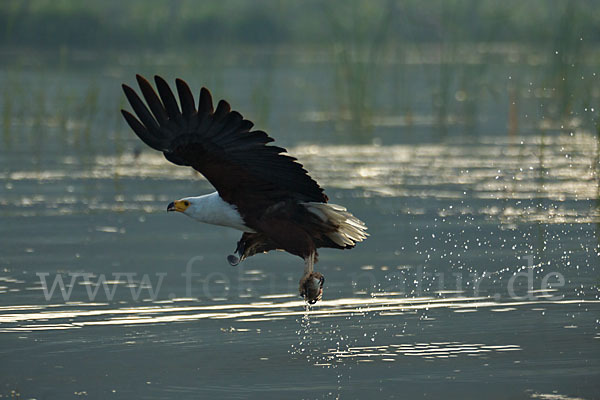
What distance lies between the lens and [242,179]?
6062 millimetres

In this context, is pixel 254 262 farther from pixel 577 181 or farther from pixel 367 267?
pixel 577 181

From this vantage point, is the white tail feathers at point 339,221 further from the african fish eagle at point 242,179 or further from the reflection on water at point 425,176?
the reflection on water at point 425,176

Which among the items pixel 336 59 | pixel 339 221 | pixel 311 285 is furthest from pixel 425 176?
pixel 336 59

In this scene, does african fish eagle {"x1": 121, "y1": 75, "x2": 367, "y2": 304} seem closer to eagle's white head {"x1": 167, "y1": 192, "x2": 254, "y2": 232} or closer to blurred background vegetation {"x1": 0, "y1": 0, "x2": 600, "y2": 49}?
eagle's white head {"x1": 167, "y1": 192, "x2": 254, "y2": 232}

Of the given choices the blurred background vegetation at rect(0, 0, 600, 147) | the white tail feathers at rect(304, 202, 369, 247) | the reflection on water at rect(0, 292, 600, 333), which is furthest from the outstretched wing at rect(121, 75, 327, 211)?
the blurred background vegetation at rect(0, 0, 600, 147)

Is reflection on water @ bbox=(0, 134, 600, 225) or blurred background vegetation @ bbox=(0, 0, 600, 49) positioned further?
blurred background vegetation @ bbox=(0, 0, 600, 49)

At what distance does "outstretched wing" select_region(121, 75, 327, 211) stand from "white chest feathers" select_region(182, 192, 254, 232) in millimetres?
106

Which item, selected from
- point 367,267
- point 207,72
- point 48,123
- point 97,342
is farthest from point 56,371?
point 207,72

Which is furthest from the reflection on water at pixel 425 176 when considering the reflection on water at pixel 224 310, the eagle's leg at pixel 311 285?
the eagle's leg at pixel 311 285

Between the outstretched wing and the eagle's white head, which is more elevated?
the outstretched wing

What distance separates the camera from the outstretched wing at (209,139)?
574cm

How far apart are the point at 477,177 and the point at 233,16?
1572cm

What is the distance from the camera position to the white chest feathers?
20.2ft

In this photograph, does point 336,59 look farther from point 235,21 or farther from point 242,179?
point 242,179
